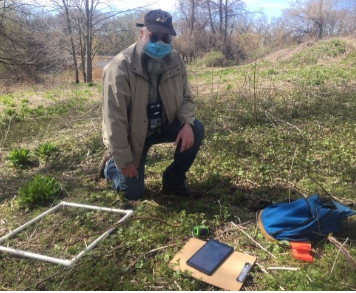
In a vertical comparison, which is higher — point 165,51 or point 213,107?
point 165,51

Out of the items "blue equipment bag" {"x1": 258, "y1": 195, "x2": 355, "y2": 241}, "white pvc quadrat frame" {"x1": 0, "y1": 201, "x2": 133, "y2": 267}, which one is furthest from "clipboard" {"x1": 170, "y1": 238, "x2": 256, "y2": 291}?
"white pvc quadrat frame" {"x1": 0, "y1": 201, "x2": 133, "y2": 267}

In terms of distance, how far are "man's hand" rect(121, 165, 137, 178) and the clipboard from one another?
2.57 ft

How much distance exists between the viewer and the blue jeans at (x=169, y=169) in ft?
9.75

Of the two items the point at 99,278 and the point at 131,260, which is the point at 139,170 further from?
the point at 99,278

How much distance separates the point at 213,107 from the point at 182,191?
3.45 m

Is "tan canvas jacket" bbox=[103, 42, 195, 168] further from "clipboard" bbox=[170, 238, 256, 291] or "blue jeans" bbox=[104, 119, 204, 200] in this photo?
"clipboard" bbox=[170, 238, 256, 291]

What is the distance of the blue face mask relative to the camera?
2625 mm

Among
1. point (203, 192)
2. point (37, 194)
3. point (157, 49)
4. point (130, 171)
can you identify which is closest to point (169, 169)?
point (203, 192)

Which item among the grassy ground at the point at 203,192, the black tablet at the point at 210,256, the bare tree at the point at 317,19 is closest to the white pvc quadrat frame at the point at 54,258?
the grassy ground at the point at 203,192

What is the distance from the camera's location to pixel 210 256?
217 cm

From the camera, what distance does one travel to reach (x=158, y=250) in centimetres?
230

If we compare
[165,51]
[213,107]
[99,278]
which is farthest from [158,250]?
[213,107]

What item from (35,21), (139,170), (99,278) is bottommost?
(99,278)

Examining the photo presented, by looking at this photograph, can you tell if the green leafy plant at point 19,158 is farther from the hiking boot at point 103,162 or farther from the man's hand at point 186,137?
the man's hand at point 186,137
